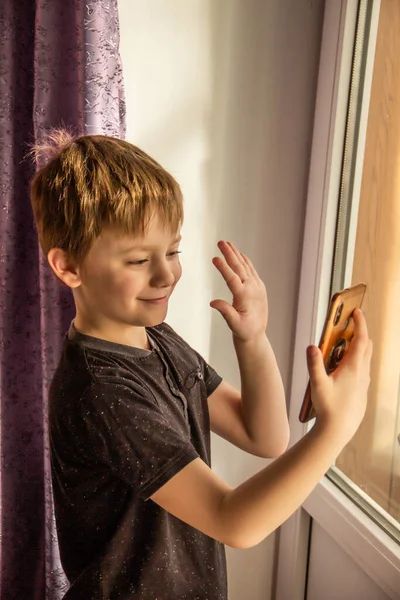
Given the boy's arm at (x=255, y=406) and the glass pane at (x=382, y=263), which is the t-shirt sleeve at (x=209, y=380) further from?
the glass pane at (x=382, y=263)

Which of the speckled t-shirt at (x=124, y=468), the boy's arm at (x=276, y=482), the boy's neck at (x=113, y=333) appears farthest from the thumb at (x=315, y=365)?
the boy's neck at (x=113, y=333)

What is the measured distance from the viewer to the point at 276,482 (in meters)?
0.75

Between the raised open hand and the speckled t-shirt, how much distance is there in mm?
123

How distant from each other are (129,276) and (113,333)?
0.10 metres

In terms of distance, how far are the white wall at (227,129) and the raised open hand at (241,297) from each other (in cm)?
48

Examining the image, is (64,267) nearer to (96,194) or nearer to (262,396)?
(96,194)

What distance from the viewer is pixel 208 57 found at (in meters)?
1.35

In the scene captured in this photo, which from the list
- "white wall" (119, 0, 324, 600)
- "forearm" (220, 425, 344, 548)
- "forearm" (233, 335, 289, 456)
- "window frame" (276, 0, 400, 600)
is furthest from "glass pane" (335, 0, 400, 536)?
"forearm" (220, 425, 344, 548)

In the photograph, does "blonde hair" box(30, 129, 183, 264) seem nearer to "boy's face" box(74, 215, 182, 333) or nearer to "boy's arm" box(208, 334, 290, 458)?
"boy's face" box(74, 215, 182, 333)

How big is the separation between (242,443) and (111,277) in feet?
1.32

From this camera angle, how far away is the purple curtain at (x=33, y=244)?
1134 mm

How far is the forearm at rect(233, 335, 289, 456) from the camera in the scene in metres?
1.00

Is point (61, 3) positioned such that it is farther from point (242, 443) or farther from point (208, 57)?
point (242, 443)

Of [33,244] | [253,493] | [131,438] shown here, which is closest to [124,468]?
[131,438]
